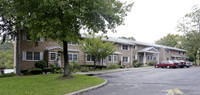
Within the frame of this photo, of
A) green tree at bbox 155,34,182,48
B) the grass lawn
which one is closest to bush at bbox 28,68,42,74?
the grass lawn

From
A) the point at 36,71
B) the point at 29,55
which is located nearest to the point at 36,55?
the point at 29,55

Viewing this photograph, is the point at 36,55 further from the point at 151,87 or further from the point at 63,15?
the point at 151,87

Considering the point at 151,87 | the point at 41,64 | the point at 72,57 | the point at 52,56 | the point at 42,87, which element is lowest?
the point at 151,87

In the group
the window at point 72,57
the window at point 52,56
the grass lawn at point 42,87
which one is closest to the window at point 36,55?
the window at point 52,56

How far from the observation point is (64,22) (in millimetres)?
11477

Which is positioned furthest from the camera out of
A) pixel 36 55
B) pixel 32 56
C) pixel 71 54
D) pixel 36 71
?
pixel 71 54

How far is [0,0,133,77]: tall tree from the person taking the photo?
1066 centimetres

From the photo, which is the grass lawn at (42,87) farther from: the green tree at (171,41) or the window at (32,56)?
the green tree at (171,41)

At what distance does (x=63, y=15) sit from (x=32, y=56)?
39.2 ft

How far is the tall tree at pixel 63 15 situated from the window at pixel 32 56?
9012 millimetres

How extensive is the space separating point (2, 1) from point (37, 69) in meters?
9.51

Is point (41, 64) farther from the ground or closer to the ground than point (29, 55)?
closer to the ground

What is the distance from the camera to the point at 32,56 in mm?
21078

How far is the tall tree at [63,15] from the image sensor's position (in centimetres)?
1066
